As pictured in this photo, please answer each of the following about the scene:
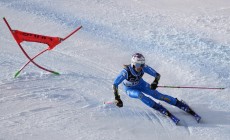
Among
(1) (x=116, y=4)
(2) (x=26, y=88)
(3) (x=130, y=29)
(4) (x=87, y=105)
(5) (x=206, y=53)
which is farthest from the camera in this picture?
(1) (x=116, y=4)

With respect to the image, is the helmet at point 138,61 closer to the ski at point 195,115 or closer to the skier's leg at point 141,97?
the skier's leg at point 141,97

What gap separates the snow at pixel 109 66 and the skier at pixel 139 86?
0.93 ft

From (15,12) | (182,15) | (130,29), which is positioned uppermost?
(182,15)

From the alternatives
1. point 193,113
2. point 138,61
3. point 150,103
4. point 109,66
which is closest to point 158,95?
point 150,103

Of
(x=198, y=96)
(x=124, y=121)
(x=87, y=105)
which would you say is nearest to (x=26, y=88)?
(x=87, y=105)

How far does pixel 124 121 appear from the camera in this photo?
9383 mm

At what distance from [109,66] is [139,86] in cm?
265

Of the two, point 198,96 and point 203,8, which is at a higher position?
point 203,8

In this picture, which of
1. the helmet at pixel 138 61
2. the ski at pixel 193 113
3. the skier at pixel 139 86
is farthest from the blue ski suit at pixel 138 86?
the ski at pixel 193 113

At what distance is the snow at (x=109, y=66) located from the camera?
9109 mm

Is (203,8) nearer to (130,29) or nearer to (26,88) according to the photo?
(130,29)

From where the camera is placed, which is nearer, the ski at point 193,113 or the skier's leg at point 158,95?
the ski at point 193,113

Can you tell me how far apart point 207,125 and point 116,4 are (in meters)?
9.75

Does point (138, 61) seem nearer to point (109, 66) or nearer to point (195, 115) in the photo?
point (195, 115)
